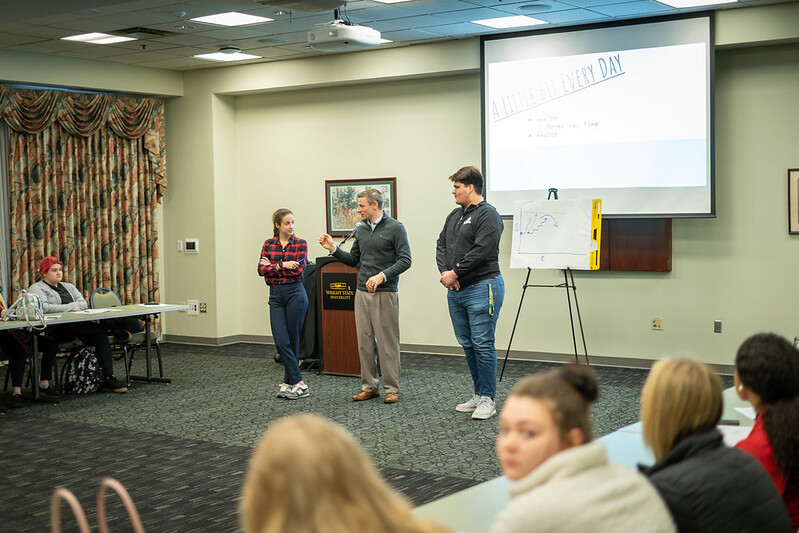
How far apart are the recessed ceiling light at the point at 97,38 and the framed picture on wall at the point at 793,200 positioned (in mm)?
5891

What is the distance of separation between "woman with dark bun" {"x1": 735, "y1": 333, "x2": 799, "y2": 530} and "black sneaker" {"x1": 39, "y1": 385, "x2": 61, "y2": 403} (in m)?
5.96

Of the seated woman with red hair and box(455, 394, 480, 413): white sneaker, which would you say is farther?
the seated woman with red hair

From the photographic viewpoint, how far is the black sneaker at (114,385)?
7.46 meters

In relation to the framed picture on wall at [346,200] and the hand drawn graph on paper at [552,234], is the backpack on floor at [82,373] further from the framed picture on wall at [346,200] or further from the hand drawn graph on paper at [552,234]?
the hand drawn graph on paper at [552,234]

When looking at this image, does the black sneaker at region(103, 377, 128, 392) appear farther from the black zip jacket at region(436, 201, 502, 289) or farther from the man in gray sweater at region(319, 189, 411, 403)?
the black zip jacket at region(436, 201, 502, 289)

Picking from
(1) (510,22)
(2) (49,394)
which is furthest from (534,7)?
(2) (49,394)

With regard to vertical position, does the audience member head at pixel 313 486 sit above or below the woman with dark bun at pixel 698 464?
above

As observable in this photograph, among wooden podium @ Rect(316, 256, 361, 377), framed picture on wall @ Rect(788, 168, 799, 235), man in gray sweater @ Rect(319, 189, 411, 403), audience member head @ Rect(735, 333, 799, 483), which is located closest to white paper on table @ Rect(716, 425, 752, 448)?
audience member head @ Rect(735, 333, 799, 483)

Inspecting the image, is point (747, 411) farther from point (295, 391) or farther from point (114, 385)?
point (114, 385)

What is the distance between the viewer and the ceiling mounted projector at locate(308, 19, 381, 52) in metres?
6.54

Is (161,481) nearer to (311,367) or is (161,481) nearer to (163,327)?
(311,367)

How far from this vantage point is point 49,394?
7.35 meters

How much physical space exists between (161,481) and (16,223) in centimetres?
512

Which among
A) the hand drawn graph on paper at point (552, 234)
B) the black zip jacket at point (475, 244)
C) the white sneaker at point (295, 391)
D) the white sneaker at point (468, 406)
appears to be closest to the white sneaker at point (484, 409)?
the white sneaker at point (468, 406)
